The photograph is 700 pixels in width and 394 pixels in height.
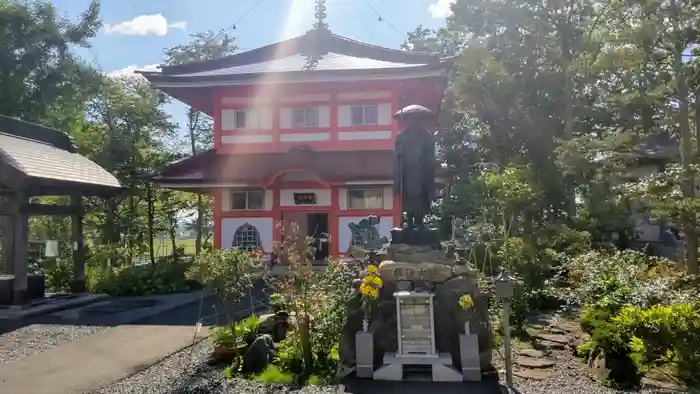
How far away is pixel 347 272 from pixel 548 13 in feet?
54.7

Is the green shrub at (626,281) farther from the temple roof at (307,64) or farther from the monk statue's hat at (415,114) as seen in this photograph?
the temple roof at (307,64)

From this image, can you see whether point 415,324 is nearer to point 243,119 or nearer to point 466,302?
point 466,302

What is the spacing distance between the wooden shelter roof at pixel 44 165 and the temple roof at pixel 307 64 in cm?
353

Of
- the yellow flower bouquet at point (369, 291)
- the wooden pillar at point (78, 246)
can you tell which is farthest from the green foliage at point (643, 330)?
the wooden pillar at point (78, 246)

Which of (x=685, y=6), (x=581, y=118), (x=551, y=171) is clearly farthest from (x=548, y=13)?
(x=685, y=6)

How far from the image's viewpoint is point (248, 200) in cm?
1592

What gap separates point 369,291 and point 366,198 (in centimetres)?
940

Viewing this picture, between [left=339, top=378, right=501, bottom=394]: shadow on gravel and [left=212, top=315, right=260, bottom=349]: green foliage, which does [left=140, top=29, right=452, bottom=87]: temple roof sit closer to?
[left=212, top=315, right=260, bottom=349]: green foliage

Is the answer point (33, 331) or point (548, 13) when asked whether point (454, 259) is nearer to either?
point (33, 331)

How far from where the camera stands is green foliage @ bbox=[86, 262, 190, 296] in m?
14.0

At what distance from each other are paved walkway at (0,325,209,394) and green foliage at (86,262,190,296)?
16.2ft

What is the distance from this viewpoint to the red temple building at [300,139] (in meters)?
14.9

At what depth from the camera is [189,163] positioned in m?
16.3

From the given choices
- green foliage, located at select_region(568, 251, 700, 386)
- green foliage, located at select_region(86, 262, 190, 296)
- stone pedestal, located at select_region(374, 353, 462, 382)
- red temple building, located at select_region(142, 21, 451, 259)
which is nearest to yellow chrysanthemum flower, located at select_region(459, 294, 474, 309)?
stone pedestal, located at select_region(374, 353, 462, 382)
